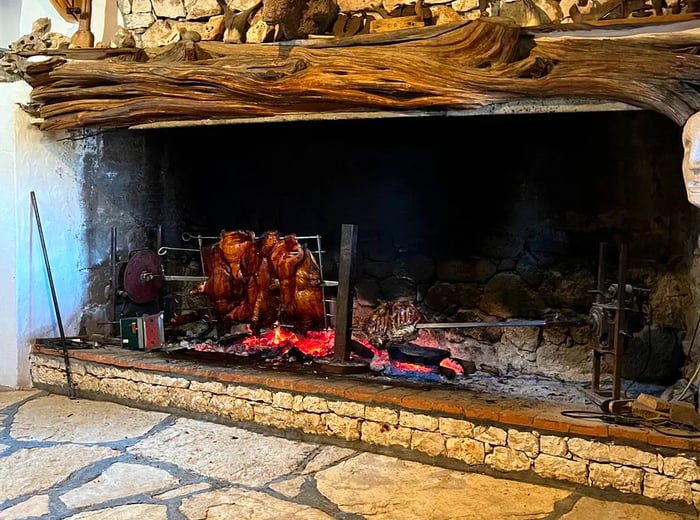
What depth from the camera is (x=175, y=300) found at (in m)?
4.93

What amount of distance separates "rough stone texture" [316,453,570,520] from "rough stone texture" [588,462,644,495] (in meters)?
0.14

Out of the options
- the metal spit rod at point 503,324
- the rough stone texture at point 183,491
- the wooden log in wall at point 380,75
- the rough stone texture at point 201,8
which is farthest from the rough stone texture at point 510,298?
the rough stone texture at point 201,8

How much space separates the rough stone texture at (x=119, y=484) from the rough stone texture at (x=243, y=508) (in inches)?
9.4

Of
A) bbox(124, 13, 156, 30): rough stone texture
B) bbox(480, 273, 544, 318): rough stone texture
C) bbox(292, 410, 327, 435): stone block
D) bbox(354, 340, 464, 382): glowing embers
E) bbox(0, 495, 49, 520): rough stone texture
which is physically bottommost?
bbox(0, 495, 49, 520): rough stone texture

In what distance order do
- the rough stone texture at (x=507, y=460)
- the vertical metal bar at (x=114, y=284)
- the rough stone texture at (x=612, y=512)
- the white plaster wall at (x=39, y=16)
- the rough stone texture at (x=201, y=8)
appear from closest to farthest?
the rough stone texture at (x=612, y=512) < the rough stone texture at (x=507, y=460) < the rough stone texture at (x=201, y=8) < the white plaster wall at (x=39, y=16) < the vertical metal bar at (x=114, y=284)

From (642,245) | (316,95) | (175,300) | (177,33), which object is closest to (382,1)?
(316,95)

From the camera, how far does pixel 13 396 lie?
404 cm

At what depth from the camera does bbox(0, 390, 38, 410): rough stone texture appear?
391 centimetres

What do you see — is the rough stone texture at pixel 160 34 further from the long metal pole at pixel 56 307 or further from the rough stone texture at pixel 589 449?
the rough stone texture at pixel 589 449

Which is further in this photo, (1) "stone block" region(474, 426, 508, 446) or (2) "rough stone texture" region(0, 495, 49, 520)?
(1) "stone block" region(474, 426, 508, 446)

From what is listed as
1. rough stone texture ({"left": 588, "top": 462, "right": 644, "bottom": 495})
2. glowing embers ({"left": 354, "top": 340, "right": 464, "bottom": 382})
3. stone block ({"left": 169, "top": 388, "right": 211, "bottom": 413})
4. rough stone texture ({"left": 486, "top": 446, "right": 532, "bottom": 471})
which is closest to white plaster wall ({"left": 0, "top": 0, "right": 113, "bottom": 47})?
stone block ({"left": 169, "top": 388, "right": 211, "bottom": 413})

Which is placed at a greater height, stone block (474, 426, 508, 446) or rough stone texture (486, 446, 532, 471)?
stone block (474, 426, 508, 446)

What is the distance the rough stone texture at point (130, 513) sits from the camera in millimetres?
2520

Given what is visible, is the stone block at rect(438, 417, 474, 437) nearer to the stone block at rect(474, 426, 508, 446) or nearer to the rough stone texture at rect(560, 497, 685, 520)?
the stone block at rect(474, 426, 508, 446)
